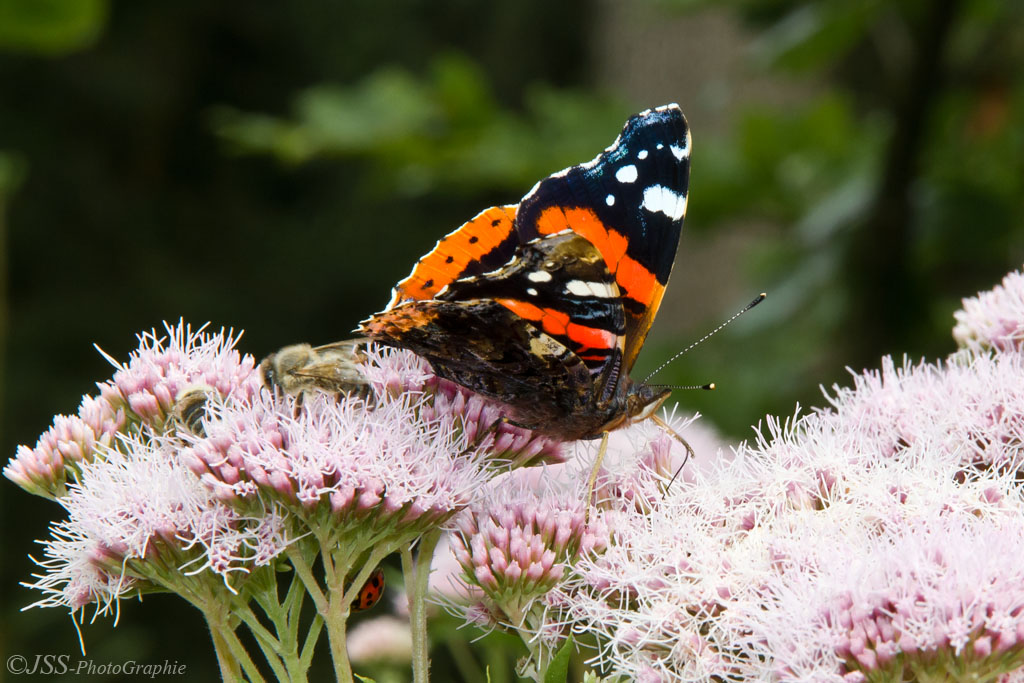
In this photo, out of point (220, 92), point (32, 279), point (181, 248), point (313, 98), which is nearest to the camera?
point (313, 98)

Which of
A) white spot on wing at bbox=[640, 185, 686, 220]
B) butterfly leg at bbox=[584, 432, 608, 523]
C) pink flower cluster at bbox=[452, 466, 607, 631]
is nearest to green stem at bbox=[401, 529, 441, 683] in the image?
pink flower cluster at bbox=[452, 466, 607, 631]

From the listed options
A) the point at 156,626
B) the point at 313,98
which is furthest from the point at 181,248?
the point at 313,98

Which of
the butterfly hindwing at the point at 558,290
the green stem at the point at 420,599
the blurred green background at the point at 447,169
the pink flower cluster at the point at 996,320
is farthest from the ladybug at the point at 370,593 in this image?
the pink flower cluster at the point at 996,320

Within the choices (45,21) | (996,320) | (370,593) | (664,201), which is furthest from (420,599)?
(45,21)

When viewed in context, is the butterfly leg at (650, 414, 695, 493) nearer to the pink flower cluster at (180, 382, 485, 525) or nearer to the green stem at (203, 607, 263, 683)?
the pink flower cluster at (180, 382, 485, 525)

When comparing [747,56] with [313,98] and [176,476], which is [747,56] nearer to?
[313,98]

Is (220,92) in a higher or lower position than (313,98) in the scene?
higher

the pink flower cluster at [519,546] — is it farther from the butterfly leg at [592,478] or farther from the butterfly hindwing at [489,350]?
the butterfly hindwing at [489,350]
